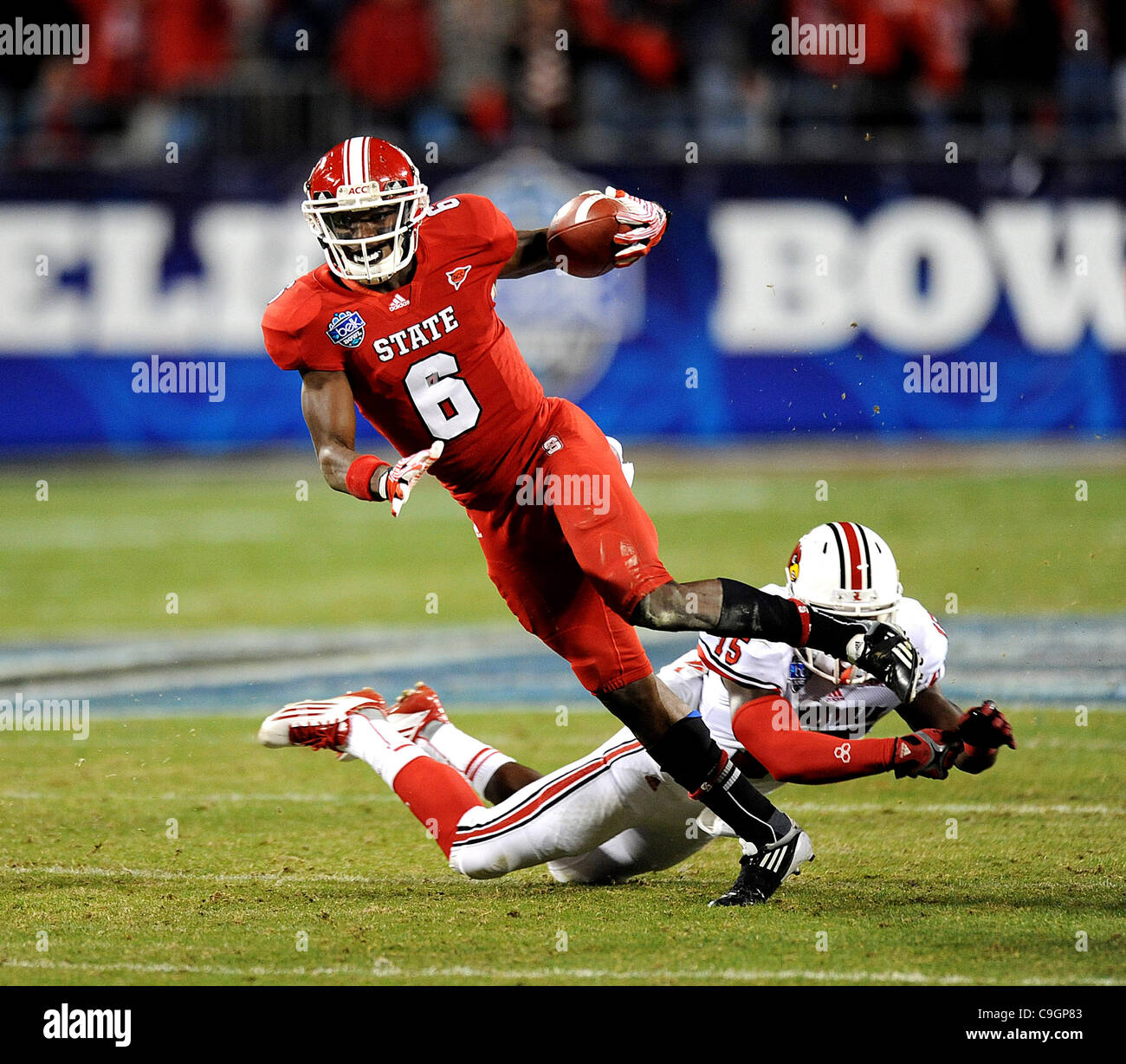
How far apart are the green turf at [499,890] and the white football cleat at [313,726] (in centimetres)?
36

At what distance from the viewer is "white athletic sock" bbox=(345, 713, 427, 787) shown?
207 inches

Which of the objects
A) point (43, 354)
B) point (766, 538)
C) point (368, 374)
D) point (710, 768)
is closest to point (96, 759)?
point (368, 374)

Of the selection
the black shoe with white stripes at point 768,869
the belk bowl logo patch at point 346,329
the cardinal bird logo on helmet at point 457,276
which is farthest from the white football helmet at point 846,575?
the belk bowl logo patch at point 346,329

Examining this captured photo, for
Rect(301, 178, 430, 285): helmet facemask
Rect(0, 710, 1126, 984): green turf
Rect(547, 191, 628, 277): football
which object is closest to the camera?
Rect(0, 710, 1126, 984): green turf

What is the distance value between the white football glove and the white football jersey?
0.99m

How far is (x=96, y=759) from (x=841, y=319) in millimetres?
7881

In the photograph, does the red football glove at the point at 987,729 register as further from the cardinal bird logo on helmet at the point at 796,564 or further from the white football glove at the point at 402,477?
the white football glove at the point at 402,477

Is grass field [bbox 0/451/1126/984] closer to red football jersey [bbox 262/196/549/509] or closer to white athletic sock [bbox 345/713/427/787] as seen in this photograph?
white athletic sock [bbox 345/713/427/787]

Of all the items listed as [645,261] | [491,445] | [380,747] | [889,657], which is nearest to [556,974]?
[889,657]

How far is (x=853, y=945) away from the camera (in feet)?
14.2

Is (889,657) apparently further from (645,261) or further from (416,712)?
(645,261)

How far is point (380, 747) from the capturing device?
5344mm

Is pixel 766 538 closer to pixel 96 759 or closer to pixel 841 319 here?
pixel 841 319

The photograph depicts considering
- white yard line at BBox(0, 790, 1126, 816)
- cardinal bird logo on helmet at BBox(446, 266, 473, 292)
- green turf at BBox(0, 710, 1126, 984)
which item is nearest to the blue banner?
green turf at BBox(0, 710, 1126, 984)
